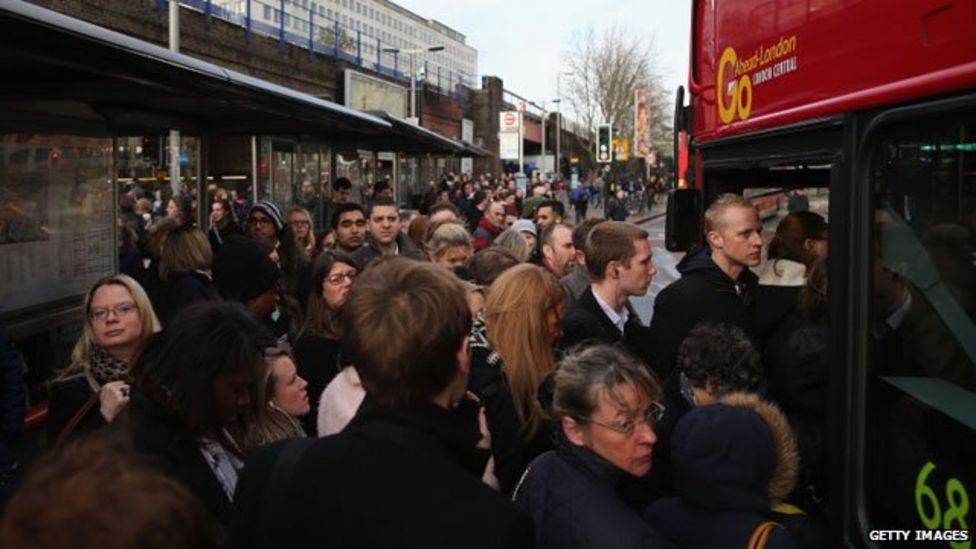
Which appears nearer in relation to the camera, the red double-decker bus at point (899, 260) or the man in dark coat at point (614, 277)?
the red double-decker bus at point (899, 260)

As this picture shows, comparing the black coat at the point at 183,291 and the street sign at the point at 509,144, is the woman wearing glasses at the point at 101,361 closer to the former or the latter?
the black coat at the point at 183,291

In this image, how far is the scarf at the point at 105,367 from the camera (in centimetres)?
377

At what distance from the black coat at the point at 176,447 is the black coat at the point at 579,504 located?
0.79 metres

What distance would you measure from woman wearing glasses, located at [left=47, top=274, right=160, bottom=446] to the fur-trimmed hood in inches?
70.3

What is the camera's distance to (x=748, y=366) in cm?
344

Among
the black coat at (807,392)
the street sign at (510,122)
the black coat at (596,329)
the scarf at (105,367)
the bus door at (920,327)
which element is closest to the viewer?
the bus door at (920,327)

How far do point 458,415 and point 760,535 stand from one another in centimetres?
92

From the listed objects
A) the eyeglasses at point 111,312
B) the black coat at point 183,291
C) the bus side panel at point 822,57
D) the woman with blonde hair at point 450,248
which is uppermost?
the bus side panel at point 822,57

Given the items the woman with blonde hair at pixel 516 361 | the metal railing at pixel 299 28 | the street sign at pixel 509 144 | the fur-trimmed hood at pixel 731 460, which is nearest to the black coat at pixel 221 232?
the woman with blonde hair at pixel 516 361

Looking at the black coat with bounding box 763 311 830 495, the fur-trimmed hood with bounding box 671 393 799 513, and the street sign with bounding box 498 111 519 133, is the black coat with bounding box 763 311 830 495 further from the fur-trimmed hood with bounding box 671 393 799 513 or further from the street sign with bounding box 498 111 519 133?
the street sign with bounding box 498 111 519 133

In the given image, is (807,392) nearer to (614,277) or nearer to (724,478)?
(724,478)

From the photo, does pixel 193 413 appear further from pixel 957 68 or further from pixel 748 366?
pixel 957 68

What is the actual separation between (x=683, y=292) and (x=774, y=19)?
1.22 meters

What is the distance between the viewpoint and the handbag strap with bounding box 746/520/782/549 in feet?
A: 8.04
